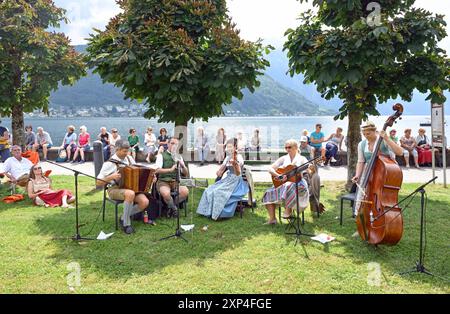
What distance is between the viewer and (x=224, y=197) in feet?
25.7

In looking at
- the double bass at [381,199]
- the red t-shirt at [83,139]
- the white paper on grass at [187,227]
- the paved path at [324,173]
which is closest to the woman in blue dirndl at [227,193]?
the white paper on grass at [187,227]

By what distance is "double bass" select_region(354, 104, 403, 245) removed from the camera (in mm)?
5215

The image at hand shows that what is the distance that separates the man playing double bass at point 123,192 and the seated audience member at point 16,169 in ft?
12.0

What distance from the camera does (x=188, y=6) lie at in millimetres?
9305

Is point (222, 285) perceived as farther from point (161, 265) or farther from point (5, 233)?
point (5, 233)

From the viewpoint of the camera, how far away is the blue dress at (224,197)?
7.72 meters

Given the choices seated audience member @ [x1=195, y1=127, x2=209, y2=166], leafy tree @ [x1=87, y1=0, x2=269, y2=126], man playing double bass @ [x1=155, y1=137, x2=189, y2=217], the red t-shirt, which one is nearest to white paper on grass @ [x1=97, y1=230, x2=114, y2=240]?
man playing double bass @ [x1=155, y1=137, x2=189, y2=217]

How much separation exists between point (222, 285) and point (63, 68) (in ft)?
30.2

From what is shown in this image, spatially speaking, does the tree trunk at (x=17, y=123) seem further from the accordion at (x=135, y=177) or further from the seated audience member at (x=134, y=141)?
the accordion at (x=135, y=177)

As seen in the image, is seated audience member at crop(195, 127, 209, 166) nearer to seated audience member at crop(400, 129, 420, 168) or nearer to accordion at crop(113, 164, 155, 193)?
seated audience member at crop(400, 129, 420, 168)

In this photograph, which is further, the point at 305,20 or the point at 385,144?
the point at 305,20

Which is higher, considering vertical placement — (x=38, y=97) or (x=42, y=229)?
(x=38, y=97)

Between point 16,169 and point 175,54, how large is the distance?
194 inches
